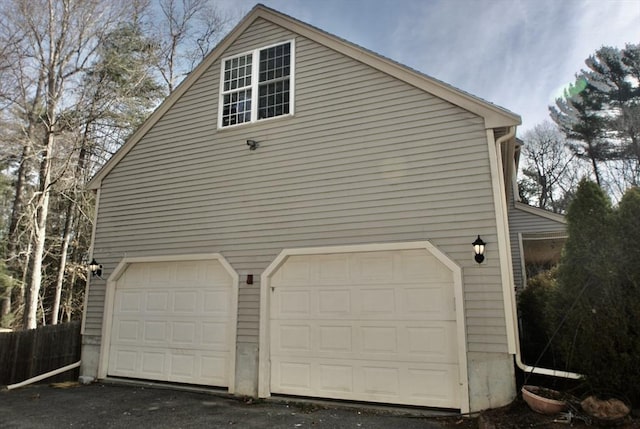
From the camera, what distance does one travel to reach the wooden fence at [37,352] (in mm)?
8461

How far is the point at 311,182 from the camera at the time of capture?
22.4 ft

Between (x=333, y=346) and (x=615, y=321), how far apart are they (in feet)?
12.0

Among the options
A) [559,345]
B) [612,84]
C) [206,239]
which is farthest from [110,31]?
[612,84]

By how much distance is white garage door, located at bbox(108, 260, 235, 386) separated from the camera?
276 inches

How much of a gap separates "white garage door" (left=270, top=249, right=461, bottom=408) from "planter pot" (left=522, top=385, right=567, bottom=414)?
897 millimetres

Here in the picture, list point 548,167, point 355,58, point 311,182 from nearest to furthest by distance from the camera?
point 311,182, point 355,58, point 548,167

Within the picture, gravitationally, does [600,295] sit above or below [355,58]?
below

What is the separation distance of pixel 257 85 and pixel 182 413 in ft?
19.4

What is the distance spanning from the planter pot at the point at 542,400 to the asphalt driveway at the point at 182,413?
82 cm

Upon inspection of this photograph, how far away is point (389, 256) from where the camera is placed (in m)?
6.15

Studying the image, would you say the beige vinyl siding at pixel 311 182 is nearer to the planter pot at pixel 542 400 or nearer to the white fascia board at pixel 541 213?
the planter pot at pixel 542 400

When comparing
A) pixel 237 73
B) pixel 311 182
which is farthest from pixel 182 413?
pixel 237 73

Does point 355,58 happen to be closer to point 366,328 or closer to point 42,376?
point 366,328

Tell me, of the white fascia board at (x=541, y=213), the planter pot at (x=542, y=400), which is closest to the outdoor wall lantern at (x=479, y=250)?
the planter pot at (x=542, y=400)
